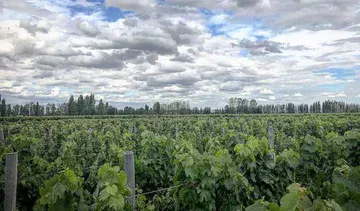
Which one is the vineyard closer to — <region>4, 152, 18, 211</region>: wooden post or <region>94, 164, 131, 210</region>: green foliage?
<region>94, 164, 131, 210</region>: green foliage

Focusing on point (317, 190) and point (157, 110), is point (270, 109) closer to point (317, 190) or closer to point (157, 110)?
point (157, 110)

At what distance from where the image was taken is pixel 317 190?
3.81m

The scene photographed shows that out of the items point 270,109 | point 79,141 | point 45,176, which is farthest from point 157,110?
point 45,176

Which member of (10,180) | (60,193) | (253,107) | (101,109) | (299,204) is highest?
(253,107)

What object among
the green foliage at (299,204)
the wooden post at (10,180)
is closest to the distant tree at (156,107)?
the wooden post at (10,180)

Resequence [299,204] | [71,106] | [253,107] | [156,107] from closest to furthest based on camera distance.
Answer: [299,204] → [71,106] → [156,107] → [253,107]

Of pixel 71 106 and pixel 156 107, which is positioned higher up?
pixel 71 106

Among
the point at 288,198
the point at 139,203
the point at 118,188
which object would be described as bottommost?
the point at 139,203

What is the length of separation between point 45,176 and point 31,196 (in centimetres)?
52

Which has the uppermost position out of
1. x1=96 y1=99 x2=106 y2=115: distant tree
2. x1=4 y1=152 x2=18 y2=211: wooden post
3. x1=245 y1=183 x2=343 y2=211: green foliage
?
x1=96 y1=99 x2=106 y2=115: distant tree

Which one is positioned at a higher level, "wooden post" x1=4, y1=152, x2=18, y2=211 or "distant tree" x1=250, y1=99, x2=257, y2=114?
"distant tree" x1=250, y1=99, x2=257, y2=114

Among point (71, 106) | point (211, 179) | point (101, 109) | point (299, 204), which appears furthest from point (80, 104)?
point (299, 204)

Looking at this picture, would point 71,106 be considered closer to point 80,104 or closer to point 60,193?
point 80,104

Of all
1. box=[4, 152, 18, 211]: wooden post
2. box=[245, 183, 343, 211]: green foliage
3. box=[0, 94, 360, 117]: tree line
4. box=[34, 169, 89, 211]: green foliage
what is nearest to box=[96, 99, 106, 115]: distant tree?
box=[0, 94, 360, 117]: tree line
